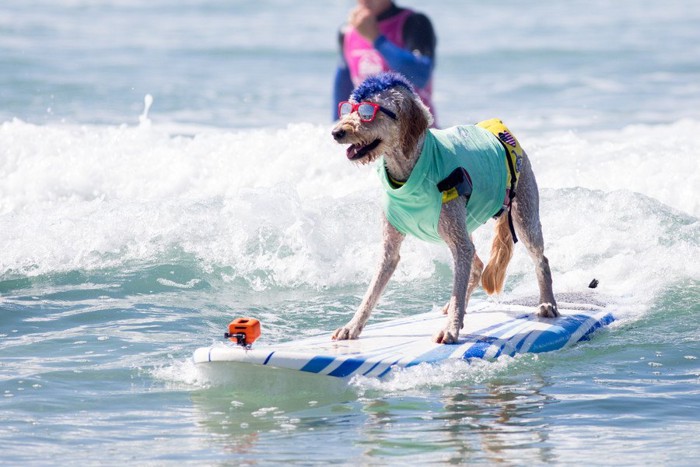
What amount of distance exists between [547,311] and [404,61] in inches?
174

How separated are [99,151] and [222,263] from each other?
442cm

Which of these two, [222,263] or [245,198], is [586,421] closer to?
[222,263]

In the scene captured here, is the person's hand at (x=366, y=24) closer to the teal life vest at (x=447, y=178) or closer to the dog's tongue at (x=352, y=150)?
the teal life vest at (x=447, y=178)

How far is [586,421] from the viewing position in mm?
5695

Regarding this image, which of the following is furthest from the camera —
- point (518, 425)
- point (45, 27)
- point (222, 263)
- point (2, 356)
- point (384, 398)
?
point (45, 27)

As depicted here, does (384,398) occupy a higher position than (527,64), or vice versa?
(527,64)

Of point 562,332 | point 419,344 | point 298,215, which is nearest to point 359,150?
point 419,344

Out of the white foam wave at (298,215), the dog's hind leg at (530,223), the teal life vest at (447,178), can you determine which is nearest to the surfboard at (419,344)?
the dog's hind leg at (530,223)

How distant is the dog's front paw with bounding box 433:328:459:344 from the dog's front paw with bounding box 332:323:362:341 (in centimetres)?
43

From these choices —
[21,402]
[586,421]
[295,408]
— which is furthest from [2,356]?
[586,421]

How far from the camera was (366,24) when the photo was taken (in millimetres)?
11359

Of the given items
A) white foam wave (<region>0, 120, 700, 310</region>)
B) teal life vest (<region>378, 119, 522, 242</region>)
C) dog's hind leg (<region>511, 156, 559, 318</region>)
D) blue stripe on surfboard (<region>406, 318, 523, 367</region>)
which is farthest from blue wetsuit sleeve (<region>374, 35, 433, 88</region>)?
blue stripe on surfboard (<region>406, 318, 523, 367</region>)

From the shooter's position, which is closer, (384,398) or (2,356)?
(384,398)

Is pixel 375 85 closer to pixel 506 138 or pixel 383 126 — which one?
pixel 383 126
